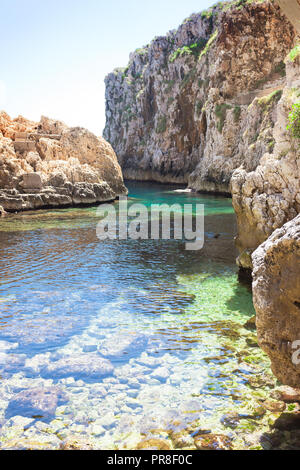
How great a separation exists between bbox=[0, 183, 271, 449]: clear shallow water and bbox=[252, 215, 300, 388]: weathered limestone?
117 cm

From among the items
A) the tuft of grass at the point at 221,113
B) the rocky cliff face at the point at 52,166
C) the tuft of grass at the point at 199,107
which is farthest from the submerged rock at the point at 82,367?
the tuft of grass at the point at 199,107

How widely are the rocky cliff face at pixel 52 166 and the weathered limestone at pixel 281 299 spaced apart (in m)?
30.5

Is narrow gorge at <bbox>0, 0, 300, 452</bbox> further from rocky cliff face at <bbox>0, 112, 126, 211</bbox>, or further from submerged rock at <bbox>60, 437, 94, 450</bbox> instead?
rocky cliff face at <bbox>0, 112, 126, 211</bbox>

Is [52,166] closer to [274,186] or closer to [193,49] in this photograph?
[274,186]

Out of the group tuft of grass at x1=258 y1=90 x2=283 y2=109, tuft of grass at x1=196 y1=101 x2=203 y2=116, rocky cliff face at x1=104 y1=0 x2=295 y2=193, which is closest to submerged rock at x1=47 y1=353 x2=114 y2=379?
rocky cliff face at x1=104 y1=0 x2=295 y2=193

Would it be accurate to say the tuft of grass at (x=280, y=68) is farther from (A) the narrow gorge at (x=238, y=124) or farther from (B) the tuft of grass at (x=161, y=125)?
(B) the tuft of grass at (x=161, y=125)

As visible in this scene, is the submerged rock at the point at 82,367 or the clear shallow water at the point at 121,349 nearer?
the clear shallow water at the point at 121,349

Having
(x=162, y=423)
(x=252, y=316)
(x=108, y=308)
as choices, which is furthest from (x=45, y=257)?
(x=162, y=423)

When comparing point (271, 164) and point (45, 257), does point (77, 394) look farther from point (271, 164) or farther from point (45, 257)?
point (45, 257)

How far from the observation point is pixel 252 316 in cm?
972

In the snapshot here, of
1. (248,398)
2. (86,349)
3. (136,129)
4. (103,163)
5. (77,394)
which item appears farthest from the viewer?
(136,129)

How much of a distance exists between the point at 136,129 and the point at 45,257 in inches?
3002

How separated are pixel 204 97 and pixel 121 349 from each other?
56.2m

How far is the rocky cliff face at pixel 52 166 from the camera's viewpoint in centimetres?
3412
